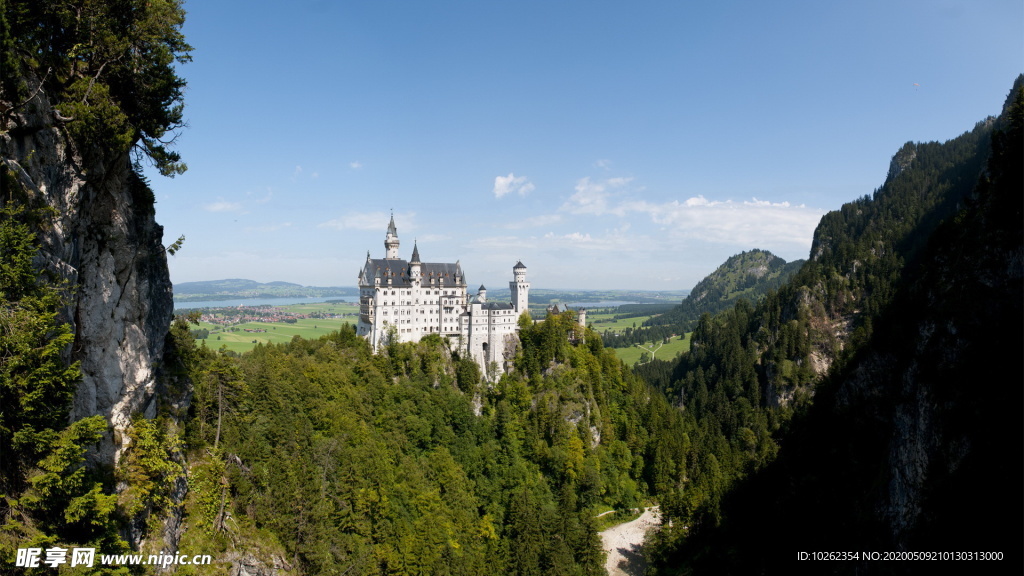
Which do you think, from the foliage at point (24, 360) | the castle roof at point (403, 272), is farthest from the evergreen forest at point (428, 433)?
the castle roof at point (403, 272)

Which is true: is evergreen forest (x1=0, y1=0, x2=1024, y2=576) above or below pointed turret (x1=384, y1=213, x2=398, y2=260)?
below

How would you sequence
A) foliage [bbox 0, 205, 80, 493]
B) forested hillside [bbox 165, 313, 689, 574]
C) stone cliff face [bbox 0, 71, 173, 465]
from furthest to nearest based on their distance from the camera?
1. forested hillside [bbox 165, 313, 689, 574]
2. stone cliff face [bbox 0, 71, 173, 465]
3. foliage [bbox 0, 205, 80, 493]

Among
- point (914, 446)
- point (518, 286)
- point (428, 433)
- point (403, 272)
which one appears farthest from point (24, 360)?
point (518, 286)

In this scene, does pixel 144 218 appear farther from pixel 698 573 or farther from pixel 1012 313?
pixel 698 573

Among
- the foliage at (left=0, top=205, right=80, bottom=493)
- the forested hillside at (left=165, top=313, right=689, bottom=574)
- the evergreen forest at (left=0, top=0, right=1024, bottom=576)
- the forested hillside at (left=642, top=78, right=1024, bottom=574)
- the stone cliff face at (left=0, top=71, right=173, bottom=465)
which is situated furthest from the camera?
the forested hillside at (left=165, top=313, right=689, bottom=574)

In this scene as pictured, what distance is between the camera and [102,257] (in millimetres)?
25047

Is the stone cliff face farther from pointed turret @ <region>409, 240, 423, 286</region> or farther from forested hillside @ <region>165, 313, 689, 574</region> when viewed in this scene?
pointed turret @ <region>409, 240, 423, 286</region>

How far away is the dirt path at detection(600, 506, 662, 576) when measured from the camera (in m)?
64.3

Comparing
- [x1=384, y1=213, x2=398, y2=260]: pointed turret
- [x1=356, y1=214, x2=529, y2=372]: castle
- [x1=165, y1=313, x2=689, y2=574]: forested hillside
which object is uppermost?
[x1=384, y1=213, x2=398, y2=260]: pointed turret

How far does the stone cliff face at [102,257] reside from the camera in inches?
809

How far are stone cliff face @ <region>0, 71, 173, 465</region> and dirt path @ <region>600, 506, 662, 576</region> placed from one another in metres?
54.3

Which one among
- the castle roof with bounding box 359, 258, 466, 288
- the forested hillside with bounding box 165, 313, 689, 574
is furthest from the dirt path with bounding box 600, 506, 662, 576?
the castle roof with bounding box 359, 258, 466, 288

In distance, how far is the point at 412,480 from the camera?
185ft

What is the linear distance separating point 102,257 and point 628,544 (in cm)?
6666
